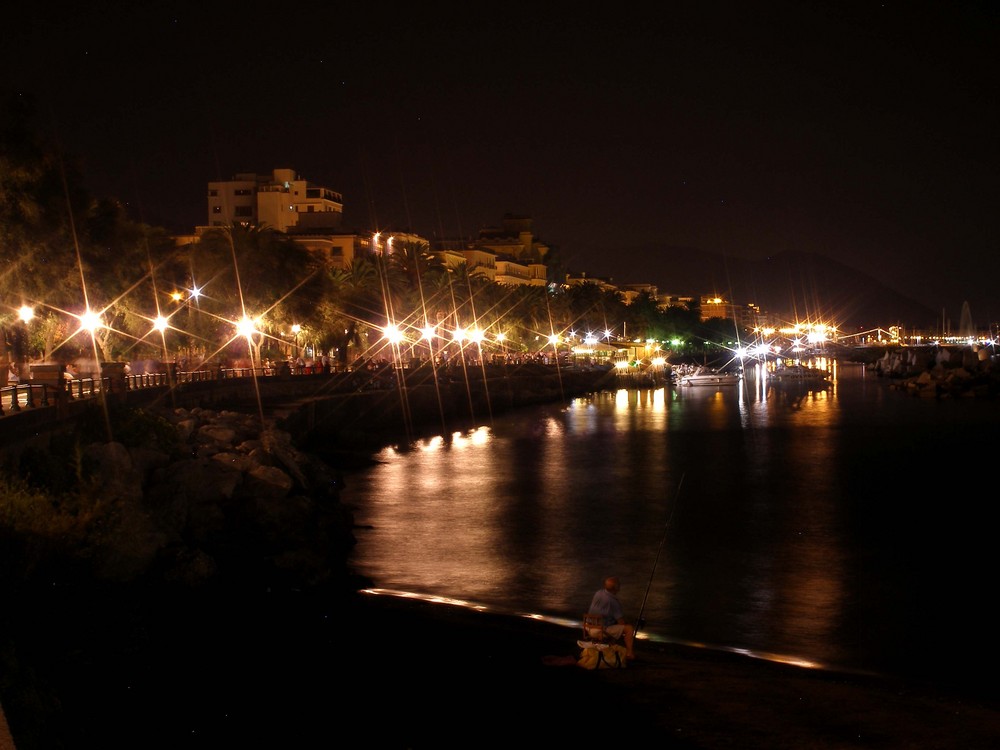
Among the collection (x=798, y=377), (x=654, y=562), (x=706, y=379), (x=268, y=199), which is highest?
(x=268, y=199)

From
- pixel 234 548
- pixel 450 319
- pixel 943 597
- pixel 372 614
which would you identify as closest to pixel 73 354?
pixel 234 548

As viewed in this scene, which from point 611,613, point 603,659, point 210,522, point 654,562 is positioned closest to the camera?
point 603,659

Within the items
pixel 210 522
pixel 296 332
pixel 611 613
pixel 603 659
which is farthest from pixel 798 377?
pixel 603 659

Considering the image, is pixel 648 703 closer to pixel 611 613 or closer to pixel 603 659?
pixel 603 659

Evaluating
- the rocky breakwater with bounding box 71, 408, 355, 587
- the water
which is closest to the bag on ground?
the water

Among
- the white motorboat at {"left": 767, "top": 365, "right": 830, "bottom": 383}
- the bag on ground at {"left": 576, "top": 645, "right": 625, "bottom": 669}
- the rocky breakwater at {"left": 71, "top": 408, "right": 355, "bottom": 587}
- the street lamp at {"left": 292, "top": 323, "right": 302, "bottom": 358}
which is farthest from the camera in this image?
the white motorboat at {"left": 767, "top": 365, "right": 830, "bottom": 383}

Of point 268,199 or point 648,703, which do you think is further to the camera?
point 268,199

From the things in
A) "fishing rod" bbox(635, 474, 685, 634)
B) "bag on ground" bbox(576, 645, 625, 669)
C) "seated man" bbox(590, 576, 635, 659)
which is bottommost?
"fishing rod" bbox(635, 474, 685, 634)

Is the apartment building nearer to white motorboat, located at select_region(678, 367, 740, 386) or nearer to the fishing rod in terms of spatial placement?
white motorboat, located at select_region(678, 367, 740, 386)

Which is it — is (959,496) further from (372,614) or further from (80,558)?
(80,558)

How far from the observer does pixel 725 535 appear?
26266mm

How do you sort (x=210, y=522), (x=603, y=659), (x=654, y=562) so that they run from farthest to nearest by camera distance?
(x=654, y=562)
(x=210, y=522)
(x=603, y=659)

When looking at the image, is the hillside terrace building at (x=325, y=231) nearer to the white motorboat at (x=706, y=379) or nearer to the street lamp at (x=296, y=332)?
the street lamp at (x=296, y=332)

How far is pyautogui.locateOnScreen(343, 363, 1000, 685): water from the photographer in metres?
17.4
